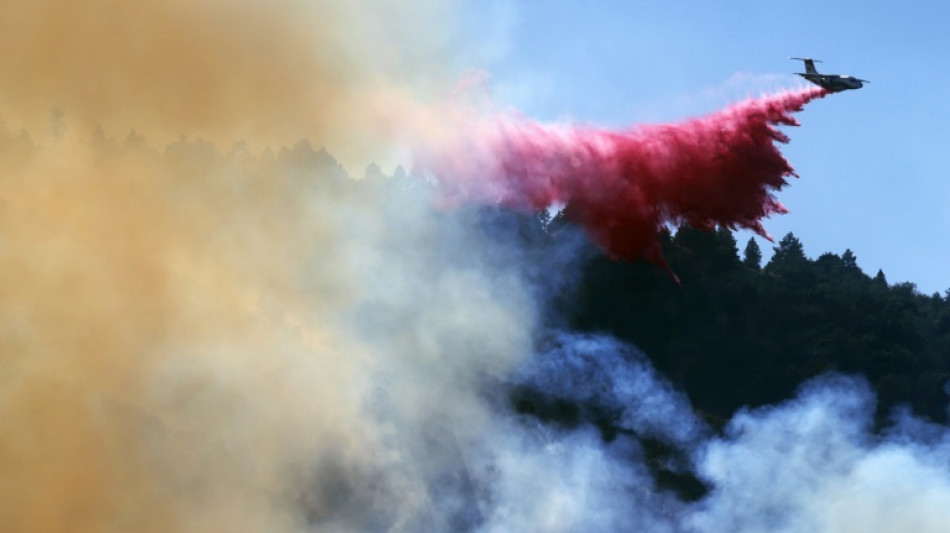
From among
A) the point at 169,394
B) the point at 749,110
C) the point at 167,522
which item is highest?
the point at 749,110

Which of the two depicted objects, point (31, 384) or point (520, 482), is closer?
point (31, 384)

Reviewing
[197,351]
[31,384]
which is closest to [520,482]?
[197,351]

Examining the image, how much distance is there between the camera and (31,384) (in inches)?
2389

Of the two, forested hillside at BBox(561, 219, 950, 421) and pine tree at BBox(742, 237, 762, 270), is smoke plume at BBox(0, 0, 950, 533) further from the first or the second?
pine tree at BBox(742, 237, 762, 270)

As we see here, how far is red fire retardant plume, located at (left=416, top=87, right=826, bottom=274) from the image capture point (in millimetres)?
64625

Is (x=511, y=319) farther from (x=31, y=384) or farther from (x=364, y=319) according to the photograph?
(x=31, y=384)

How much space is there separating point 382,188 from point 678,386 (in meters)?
14.3

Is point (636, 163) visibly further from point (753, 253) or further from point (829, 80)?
point (753, 253)

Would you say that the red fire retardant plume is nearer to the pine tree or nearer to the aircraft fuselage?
the aircraft fuselage

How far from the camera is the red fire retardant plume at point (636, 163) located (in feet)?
212

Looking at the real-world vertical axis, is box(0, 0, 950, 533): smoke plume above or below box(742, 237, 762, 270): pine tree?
below

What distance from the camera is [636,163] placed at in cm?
6519

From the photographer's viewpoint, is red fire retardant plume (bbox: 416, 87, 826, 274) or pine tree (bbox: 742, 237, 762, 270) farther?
pine tree (bbox: 742, 237, 762, 270)

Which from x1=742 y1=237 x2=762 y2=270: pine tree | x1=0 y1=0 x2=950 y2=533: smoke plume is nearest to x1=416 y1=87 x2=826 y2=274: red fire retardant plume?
x1=0 y1=0 x2=950 y2=533: smoke plume
